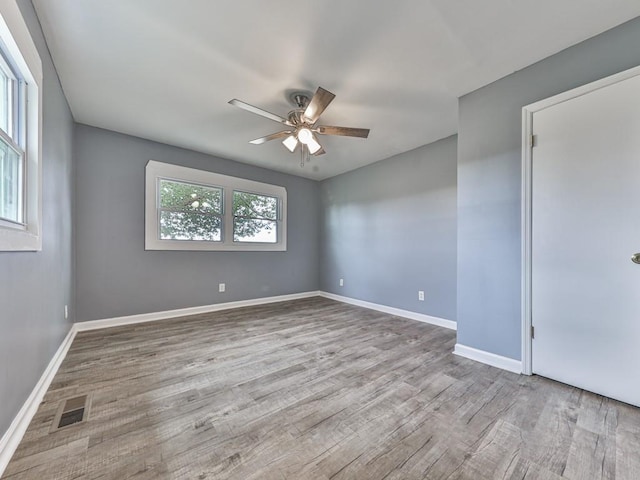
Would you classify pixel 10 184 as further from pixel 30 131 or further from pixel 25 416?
pixel 25 416

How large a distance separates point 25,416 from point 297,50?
2.79m

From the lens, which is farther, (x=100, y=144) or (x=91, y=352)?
(x=100, y=144)

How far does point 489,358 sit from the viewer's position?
86.4 inches

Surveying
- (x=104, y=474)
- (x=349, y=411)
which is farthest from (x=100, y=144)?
(x=349, y=411)

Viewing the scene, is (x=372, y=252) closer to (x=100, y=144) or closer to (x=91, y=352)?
(x=91, y=352)

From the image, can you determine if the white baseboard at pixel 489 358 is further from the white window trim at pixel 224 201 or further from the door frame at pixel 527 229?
the white window trim at pixel 224 201

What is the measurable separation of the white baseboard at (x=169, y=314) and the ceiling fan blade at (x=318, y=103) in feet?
10.2

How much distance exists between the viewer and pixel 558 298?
→ 73.9 inches

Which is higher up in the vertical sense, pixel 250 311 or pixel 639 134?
pixel 639 134

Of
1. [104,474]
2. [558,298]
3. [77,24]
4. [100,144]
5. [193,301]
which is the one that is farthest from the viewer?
[193,301]

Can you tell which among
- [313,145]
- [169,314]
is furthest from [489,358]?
[169,314]

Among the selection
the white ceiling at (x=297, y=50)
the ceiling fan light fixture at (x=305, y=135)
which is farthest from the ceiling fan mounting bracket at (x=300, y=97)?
the ceiling fan light fixture at (x=305, y=135)

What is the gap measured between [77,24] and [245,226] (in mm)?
2980

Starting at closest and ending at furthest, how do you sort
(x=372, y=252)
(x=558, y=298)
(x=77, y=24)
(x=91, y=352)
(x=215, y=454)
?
(x=215, y=454) → (x=77, y=24) → (x=558, y=298) → (x=91, y=352) → (x=372, y=252)
